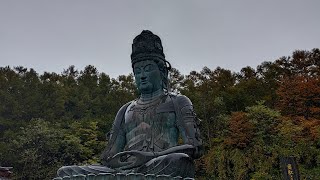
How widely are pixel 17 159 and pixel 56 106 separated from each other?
4661mm

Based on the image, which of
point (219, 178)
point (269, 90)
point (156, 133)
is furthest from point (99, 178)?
point (269, 90)

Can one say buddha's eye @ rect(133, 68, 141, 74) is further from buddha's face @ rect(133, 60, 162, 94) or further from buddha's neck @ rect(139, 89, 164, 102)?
buddha's neck @ rect(139, 89, 164, 102)

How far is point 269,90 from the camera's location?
23156mm

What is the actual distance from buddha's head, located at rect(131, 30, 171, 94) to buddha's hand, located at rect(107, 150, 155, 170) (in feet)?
3.08

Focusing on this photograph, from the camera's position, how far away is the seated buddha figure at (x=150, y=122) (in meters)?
4.47

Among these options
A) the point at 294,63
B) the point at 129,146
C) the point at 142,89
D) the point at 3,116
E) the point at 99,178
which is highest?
the point at 294,63

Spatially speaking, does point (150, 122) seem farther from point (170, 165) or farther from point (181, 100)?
point (170, 165)

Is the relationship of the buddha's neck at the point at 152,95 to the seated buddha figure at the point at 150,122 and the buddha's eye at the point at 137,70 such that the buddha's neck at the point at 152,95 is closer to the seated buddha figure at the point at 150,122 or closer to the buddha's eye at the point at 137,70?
the seated buddha figure at the point at 150,122

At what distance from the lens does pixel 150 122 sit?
5000mm

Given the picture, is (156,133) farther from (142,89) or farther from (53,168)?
(53,168)

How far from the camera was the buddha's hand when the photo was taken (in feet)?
14.2

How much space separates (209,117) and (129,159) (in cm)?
1679

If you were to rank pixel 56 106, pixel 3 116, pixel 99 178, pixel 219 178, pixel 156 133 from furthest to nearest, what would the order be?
1. pixel 56 106
2. pixel 3 116
3. pixel 219 178
4. pixel 156 133
5. pixel 99 178

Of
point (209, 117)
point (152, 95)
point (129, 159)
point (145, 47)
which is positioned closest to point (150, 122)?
point (152, 95)
